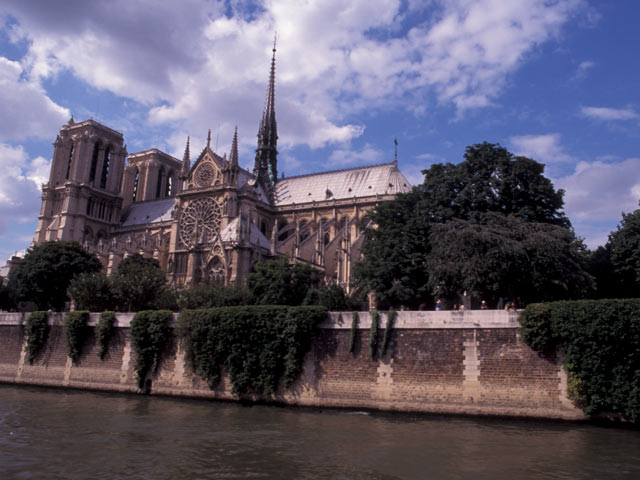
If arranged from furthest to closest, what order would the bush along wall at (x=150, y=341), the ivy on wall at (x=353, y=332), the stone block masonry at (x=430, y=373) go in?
the bush along wall at (x=150, y=341) → the ivy on wall at (x=353, y=332) → the stone block masonry at (x=430, y=373)

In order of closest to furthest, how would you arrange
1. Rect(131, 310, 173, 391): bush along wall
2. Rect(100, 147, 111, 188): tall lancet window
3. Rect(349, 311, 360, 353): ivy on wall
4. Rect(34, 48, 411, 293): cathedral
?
Rect(349, 311, 360, 353): ivy on wall, Rect(131, 310, 173, 391): bush along wall, Rect(34, 48, 411, 293): cathedral, Rect(100, 147, 111, 188): tall lancet window

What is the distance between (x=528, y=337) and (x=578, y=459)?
627 cm

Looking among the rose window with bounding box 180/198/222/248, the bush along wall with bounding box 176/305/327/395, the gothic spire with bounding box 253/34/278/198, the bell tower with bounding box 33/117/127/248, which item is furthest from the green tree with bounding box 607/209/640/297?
the bell tower with bounding box 33/117/127/248

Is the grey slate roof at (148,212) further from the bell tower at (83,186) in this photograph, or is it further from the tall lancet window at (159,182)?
the tall lancet window at (159,182)

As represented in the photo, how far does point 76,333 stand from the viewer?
3022 centimetres

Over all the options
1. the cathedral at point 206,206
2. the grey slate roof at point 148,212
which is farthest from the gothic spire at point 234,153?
the grey slate roof at point 148,212

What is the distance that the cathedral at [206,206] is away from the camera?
51125 millimetres

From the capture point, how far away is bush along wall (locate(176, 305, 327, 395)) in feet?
78.0

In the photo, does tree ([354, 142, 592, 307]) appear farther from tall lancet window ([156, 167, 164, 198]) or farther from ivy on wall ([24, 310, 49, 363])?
tall lancet window ([156, 167, 164, 198])

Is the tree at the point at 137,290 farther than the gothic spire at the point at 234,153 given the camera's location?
No

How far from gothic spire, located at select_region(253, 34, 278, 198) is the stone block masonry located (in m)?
53.6

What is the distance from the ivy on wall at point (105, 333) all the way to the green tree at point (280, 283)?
9.59m

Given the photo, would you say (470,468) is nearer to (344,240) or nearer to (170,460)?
(170,460)

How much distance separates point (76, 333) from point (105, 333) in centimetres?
225
